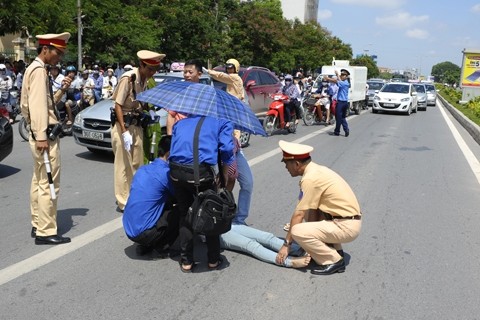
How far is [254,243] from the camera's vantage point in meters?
4.61

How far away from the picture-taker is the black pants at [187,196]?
3.93m

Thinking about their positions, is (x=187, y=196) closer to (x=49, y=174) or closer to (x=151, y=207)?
(x=151, y=207)

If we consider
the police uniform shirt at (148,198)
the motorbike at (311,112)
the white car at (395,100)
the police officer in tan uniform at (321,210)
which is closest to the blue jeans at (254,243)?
the police officer in tan uniform at (321,210)

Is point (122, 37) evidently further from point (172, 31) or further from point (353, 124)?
point (353, 124)

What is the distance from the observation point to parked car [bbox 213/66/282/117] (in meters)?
13.8

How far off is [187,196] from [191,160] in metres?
0.40

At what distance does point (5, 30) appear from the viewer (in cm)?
1914

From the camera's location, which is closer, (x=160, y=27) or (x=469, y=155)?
(x=469, y=155)

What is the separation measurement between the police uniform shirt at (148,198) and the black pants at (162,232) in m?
0.04

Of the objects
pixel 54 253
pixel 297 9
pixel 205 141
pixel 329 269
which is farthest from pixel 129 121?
pixel 297 9

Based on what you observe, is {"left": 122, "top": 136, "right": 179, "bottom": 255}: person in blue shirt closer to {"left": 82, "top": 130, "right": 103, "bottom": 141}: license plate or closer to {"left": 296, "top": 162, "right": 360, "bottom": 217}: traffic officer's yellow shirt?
{"left": 296, "top": 162, "right": 360, "bottom": 217}: traffic officer's yellow shirt

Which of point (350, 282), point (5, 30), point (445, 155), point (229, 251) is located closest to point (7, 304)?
point (229, 251)

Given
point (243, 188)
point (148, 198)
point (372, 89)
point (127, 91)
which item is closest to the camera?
point (148, 198)

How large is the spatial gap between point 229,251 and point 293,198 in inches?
89.9
